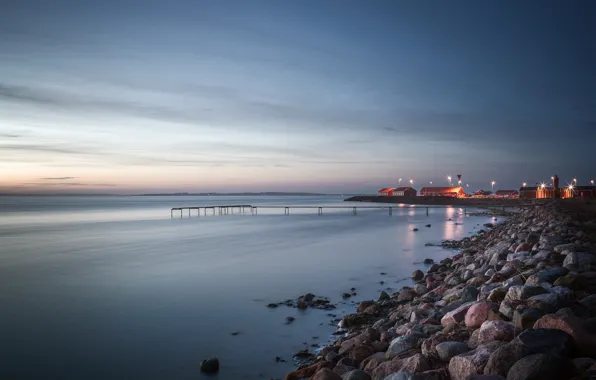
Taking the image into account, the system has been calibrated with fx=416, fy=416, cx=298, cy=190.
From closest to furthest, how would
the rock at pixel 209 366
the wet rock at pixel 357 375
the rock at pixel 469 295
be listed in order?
the wet rock at pixel 357 375
the rock at pixel 469 295
the rock at pixel 209 366

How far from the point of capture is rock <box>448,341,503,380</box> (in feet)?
14.1

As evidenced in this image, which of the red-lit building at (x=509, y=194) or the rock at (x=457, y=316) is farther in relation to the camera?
the red-lit building at (x=509, y=194)

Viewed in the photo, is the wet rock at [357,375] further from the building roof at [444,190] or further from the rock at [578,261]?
the building roof at [444,190]

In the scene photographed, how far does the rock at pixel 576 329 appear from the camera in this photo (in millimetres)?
4066

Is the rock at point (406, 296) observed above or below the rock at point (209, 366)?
above

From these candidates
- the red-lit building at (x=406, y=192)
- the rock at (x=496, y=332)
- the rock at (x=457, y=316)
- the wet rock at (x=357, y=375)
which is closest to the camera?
the rock at (x=496, y=332)

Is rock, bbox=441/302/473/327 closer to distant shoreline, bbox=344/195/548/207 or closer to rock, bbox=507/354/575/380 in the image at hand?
rock, bbox=507/354/575/380

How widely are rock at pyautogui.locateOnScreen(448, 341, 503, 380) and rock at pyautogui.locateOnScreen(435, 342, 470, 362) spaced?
349 mm

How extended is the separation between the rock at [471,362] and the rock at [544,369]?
0.52 metres

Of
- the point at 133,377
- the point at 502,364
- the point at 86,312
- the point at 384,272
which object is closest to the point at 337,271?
the point at 384,272

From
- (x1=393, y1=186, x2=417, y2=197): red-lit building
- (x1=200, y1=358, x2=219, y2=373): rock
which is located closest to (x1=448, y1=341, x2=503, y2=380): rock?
(x1=200, y1=358, x2=219, y2=373): rock

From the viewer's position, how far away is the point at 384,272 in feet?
56.6

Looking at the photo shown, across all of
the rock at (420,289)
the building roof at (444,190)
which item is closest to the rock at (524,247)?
the rock at (420,289)

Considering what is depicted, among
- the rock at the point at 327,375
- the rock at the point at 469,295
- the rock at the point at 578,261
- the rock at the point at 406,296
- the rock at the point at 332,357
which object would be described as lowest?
the rock at the point at 406,296
